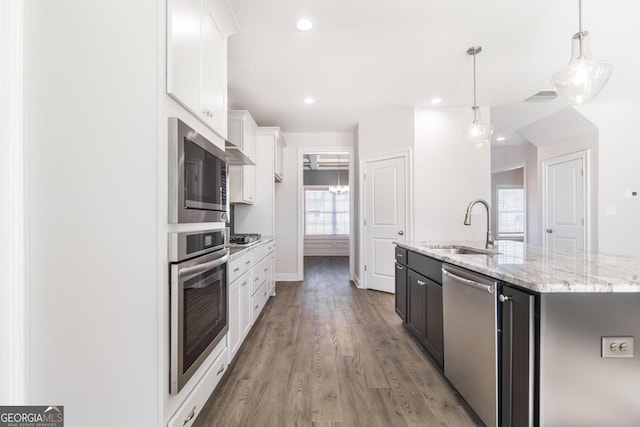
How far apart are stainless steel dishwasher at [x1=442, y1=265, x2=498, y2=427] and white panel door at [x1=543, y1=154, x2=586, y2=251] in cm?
378

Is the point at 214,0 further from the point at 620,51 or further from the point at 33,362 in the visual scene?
the point at 620,51

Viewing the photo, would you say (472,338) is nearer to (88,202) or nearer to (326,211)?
(88,202)

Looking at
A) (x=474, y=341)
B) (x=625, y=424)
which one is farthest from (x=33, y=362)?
A: (x=625, y=424)

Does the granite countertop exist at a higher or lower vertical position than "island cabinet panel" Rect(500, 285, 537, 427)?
higher

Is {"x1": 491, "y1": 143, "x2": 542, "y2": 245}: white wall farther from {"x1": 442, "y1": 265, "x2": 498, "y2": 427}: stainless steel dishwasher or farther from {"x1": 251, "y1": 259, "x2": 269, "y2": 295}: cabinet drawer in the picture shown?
{"x1": 251, "y1": 259, "x2": 269, "y2": 295}: cabinet drawer

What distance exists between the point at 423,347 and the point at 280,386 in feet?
4.02

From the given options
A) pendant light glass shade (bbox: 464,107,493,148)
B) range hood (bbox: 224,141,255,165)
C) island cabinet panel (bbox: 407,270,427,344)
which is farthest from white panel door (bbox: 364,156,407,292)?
range hood (bbox: 224,141,255,165)

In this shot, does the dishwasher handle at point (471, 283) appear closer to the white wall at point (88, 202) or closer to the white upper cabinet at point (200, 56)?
the white wall at point (88, 202)

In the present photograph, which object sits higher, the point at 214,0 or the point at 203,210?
the point at 214,0

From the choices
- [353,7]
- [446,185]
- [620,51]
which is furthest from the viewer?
[446,185]

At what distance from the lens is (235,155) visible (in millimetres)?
3441

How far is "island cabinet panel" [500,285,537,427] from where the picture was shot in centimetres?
115

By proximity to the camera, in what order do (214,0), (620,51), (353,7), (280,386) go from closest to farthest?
(214,0), (280,386), (353,7), (620,51)

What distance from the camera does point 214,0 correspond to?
170 cm
